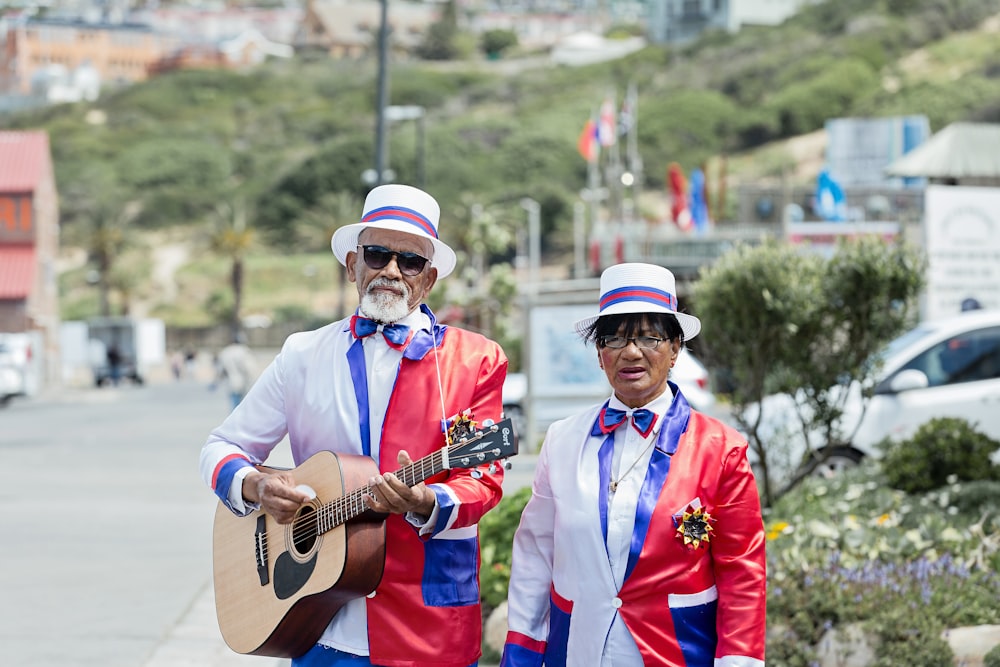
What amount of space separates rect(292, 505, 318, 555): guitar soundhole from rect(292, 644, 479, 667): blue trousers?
0.87ft

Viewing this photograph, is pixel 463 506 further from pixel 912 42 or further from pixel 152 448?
pixel 912 42

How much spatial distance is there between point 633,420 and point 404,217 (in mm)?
871

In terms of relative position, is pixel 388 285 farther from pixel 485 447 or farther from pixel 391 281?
pixel 485 447

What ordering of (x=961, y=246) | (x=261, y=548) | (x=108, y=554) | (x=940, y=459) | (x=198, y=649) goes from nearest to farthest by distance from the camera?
(x=261, y=548)
(x=198, y=649)
(x=940, y=459)
(x=108, y=554)
(x=961, y=246)

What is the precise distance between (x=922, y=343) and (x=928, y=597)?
6177 mm

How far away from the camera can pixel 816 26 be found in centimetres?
14175

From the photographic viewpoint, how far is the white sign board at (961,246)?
46.3 ft

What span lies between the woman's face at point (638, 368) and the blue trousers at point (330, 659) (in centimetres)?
85

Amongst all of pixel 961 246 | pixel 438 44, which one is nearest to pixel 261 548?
pixel 961 246


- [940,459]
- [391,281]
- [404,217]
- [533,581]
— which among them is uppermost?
[404,217]

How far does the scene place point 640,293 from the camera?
3816mm

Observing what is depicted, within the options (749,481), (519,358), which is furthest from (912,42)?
(749,481)

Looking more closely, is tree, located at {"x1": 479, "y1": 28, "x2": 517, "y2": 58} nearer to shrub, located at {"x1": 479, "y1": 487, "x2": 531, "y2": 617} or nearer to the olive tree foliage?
the olive tree foliage

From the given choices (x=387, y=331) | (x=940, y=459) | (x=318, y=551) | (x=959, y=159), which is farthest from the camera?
(x=959, y=159)
